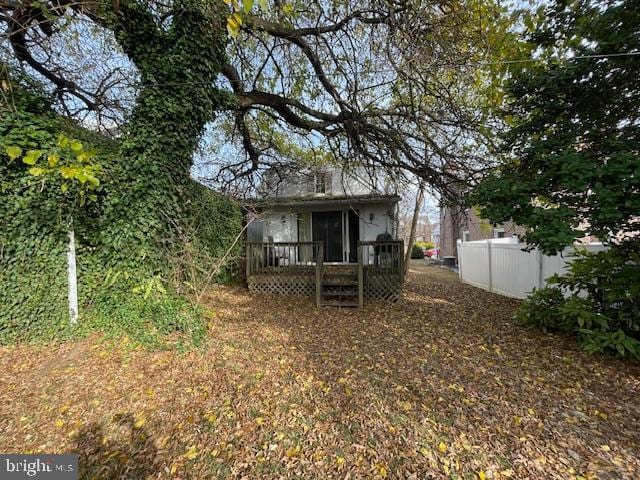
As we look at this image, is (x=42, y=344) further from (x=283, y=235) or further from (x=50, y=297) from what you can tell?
(x=283, y=235)

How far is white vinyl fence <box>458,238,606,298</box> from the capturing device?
18.1 ft

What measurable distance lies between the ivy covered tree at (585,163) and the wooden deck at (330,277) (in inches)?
108

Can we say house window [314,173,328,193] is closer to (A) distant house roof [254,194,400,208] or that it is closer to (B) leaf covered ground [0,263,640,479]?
(A) distant house roof [254,194,400,208]

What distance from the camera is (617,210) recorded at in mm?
2760

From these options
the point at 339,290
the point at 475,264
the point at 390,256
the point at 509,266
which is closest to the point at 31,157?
the point at 339,290

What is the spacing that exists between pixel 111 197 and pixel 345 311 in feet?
14.2

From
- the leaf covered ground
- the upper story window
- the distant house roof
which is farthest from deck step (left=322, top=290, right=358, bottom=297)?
the upper story window

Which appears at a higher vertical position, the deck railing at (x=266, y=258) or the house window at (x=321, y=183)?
the house window at (x=321, y=183)

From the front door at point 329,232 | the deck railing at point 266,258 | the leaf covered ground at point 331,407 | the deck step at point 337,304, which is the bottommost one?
the leaf covered ground at point 331,407

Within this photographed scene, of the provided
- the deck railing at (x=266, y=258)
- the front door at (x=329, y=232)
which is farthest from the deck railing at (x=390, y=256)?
the front door at (x=329, y=232)

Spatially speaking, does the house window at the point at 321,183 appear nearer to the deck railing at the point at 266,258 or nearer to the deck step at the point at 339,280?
the deck railing at the point at 266,258

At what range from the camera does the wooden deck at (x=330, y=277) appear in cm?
607

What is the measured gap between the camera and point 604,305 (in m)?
3.50

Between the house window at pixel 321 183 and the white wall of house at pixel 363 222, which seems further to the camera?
Answer: the house window at pixel 321 183
